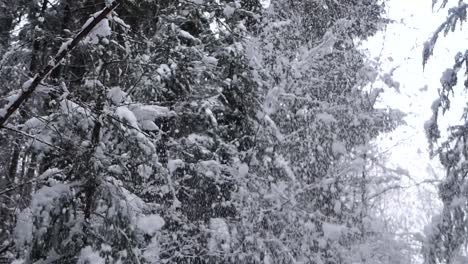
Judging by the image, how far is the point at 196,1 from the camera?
4.10m

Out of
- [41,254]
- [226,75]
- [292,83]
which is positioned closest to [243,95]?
[226,75]

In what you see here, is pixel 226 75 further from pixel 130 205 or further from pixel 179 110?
pixel 130 205

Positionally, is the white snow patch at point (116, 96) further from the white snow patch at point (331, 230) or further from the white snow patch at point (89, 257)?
the white snow patch at point (331, 230)

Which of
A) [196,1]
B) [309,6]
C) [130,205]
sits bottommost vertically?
[130,205]

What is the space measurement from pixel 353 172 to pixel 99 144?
6186 millimetres

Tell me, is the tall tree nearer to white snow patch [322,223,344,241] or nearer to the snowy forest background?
the snowy forest background

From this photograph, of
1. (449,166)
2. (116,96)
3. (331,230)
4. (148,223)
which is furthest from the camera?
(331,230)

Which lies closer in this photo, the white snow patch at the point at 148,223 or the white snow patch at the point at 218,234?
the white snow patch at the point at 148,223

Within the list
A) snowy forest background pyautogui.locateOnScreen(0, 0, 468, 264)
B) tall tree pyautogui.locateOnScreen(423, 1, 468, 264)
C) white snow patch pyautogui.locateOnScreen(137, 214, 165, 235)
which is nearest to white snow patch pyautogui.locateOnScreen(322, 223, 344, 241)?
snowy forest background pyautogui.locateOnScreen(0, 0, 468, 264)

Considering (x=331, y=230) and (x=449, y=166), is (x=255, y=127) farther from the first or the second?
(x=449, y=166)

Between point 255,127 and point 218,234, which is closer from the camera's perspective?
point 218,234

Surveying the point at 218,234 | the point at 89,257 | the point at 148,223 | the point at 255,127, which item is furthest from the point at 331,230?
the point at 89,257

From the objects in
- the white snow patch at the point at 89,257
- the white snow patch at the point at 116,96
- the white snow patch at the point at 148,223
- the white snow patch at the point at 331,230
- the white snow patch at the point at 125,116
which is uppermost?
the white snow patch at the point at 331,230

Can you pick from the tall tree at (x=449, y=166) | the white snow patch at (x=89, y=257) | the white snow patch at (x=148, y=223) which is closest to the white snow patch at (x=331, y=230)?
the tall tree at (x=449, y=166)
